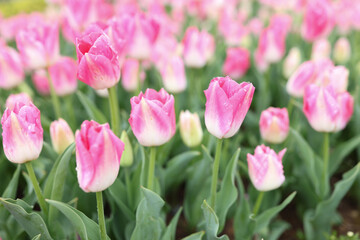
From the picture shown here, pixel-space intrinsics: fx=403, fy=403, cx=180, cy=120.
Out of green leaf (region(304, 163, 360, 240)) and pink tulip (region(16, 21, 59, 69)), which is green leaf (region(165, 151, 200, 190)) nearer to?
green leaf (region(304, 163, 360, 240))

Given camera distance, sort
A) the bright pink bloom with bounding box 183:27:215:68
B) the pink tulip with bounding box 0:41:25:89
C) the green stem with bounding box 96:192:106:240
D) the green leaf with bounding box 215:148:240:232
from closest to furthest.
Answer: the green stem with bounding box 96:192:106:240
the green leaf with bounding box 215:148:240:232
the pink tulip with bounding box 0:41:25:89
the bright pink bloom with bounding box 183:27:215:68

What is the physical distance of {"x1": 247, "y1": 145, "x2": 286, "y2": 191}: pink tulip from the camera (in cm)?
114

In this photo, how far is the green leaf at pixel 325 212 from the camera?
1.38 meters

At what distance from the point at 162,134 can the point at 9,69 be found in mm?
1033

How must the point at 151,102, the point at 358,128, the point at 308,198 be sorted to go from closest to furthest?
the point at 151,102 → the point at 308,198 → the point at 358,128

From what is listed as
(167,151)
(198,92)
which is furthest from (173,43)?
(167,151)

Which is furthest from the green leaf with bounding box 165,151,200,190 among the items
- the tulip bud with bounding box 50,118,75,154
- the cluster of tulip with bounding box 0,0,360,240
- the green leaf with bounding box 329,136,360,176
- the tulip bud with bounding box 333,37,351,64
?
the tulip bud with bounding box 333,37,351,64

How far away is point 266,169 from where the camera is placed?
1.15 metres

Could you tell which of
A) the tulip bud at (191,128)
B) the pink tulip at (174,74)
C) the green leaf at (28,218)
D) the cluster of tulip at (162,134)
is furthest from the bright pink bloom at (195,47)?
the green leaf at (28,218)

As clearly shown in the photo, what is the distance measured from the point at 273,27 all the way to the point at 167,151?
2.94 feet

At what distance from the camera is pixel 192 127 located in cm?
139

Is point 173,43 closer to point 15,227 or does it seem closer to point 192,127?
point 192,127

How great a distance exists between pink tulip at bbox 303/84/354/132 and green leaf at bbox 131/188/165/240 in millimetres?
563

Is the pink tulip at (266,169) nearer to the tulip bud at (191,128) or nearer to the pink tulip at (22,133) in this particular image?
the tulip bud at (191,128)
